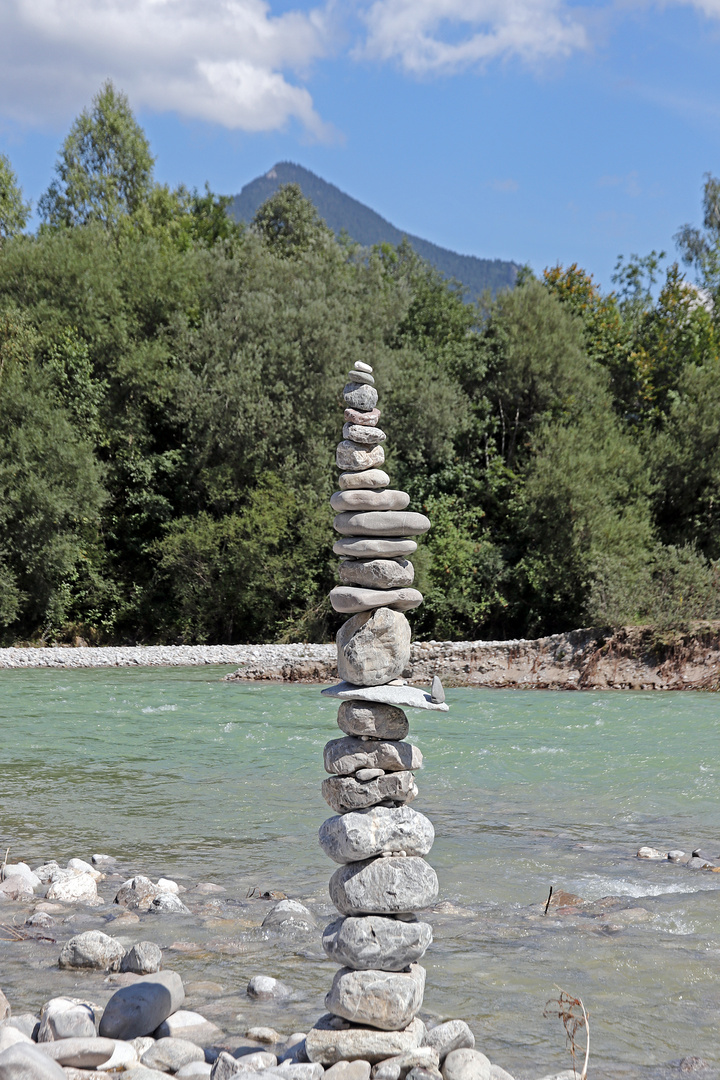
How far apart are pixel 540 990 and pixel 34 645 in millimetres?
27570

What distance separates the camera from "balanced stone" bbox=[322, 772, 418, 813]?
4.85 metres

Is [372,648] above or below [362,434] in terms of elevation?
below

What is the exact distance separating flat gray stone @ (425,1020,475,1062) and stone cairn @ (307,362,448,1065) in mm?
61

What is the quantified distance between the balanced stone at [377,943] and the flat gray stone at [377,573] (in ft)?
5.63

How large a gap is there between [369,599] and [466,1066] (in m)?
2.26

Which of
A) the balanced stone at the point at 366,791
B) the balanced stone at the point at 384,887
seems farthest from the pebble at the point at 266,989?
the balanced stone at the point at 366,791

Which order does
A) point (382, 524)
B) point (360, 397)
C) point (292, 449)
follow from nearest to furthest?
point (382, 524), point (360, 397), point (292, 449)

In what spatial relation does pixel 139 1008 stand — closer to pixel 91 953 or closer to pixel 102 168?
pixel 91 953

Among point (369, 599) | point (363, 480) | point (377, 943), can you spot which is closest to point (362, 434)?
point (363, 480)

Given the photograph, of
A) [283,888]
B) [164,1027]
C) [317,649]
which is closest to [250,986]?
[164,1027]

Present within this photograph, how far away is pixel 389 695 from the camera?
4.86 metres

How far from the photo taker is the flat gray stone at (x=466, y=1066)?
166 inches

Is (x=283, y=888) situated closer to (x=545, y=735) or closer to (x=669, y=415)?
(x=545, y=735)

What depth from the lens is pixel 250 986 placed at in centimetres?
540
